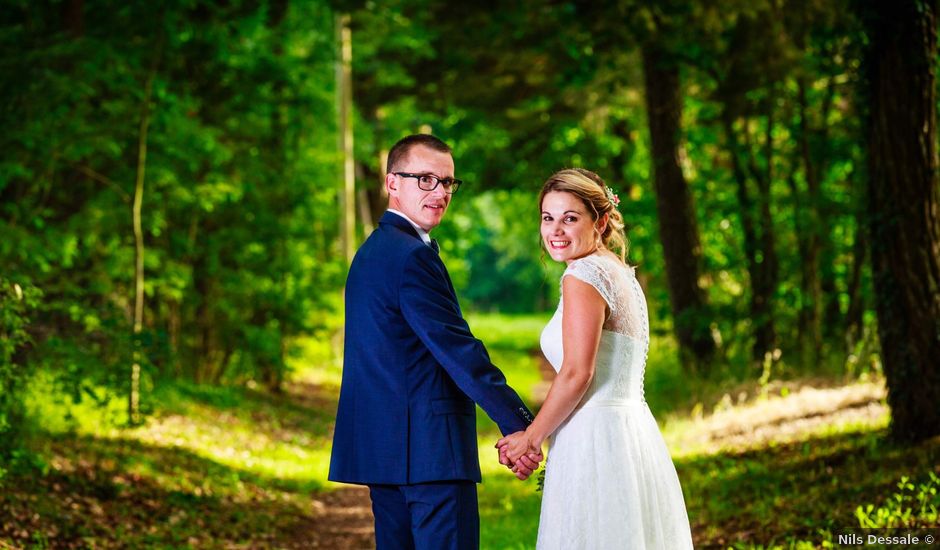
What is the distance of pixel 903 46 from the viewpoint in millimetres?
8727

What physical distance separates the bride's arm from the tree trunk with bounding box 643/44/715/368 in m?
11.3

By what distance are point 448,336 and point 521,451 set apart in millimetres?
620

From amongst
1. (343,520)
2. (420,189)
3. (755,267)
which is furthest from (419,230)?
(755,267)

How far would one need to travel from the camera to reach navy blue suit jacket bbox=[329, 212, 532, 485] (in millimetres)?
4520

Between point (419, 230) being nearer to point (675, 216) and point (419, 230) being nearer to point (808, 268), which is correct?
point (675, 216)

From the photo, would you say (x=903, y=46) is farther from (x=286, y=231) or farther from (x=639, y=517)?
(x=286, y=231)

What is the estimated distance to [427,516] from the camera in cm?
453

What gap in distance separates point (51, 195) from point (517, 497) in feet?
21.7


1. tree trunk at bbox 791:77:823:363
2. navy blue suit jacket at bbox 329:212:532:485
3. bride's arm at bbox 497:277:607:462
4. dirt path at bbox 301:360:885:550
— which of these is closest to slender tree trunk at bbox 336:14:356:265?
tree trunk at bbox 791:77:823:363

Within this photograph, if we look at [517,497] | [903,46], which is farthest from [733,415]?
[903,46]

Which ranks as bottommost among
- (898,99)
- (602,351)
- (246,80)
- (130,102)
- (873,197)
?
(602,351)

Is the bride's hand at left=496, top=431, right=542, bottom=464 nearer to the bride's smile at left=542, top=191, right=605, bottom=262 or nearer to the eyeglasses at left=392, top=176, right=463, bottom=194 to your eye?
the bride's smile at left=542, top=191, right=605, bottom=262

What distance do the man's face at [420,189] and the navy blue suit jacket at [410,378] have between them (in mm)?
141

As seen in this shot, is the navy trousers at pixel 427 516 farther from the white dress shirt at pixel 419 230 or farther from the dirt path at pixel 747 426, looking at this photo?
the dirt path at pixel 747 426
